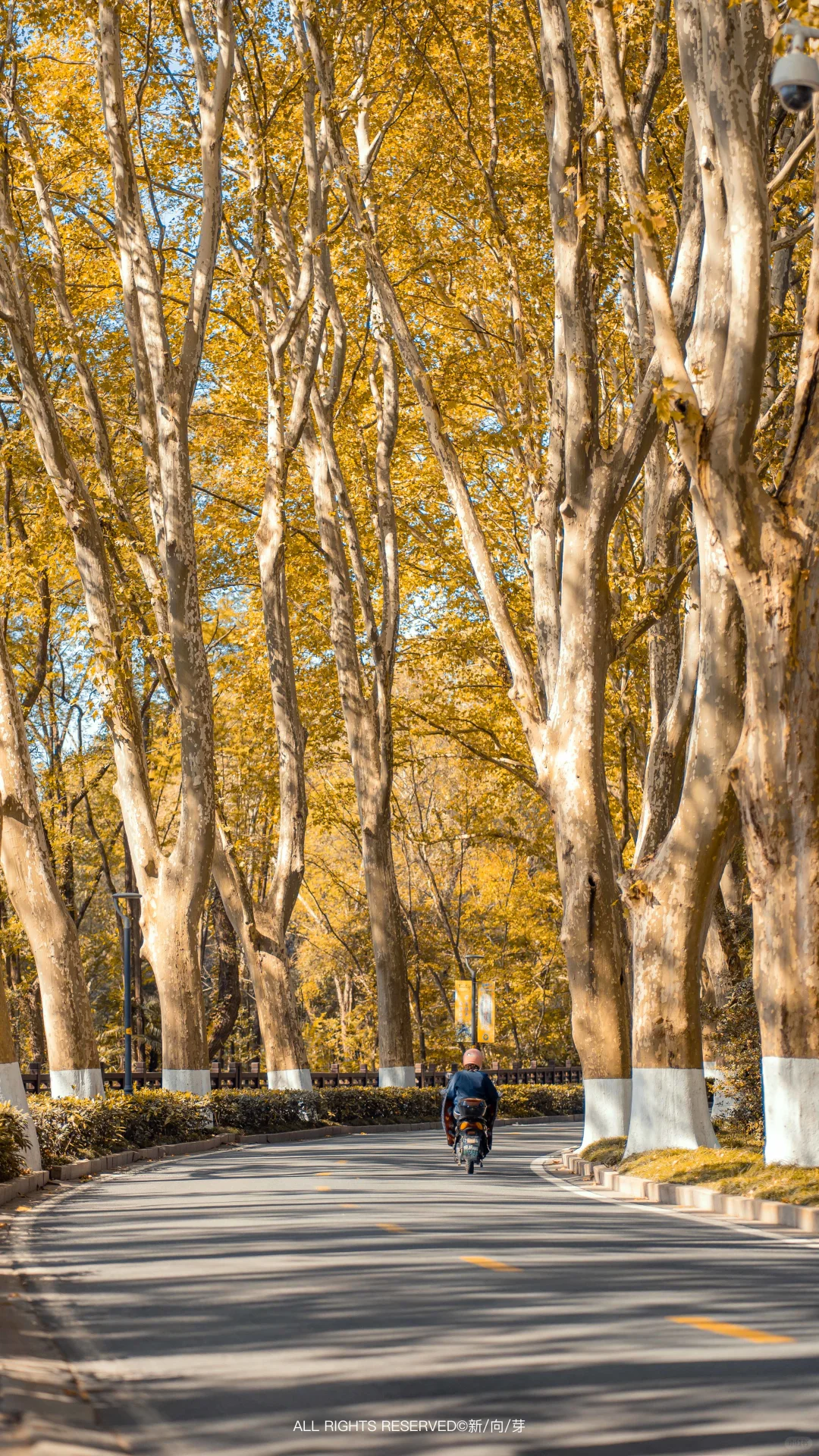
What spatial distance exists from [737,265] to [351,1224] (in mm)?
8177

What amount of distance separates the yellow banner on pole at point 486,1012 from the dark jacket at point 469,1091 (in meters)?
22.3

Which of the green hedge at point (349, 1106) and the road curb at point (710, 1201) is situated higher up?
the road curb at point (710, 1201)

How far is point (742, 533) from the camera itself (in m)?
13.1

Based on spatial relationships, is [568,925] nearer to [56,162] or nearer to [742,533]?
[742,533]

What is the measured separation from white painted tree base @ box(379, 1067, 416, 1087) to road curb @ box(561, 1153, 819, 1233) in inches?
561

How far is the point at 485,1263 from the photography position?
834 cm

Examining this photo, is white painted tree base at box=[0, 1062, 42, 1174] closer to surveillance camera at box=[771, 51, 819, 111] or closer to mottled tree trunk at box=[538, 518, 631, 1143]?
mottled tree trunk at box=[538, 518, 631, 1143]

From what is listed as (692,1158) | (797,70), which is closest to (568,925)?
(692,1158)

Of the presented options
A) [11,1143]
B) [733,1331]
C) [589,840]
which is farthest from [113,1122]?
[733,1331]

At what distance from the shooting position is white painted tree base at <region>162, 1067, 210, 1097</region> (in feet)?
73.3

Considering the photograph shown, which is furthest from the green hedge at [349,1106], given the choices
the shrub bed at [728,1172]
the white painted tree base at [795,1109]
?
the white painted tree base at [795,1109]

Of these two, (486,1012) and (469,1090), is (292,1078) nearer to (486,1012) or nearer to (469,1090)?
(469,1090)

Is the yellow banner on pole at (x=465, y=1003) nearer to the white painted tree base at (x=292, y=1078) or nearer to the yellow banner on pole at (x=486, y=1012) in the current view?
the yellow banner on pole at (x=486, y=1012)

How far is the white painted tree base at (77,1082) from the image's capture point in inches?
736
